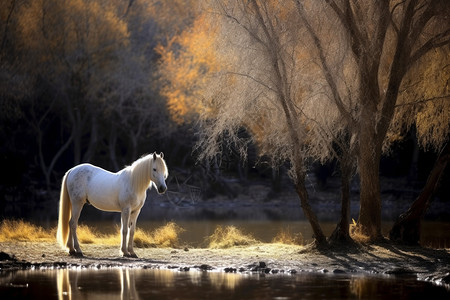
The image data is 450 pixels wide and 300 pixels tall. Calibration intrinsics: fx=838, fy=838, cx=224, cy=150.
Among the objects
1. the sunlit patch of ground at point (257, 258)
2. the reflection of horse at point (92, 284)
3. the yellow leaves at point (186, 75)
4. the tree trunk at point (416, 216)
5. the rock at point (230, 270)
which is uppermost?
the yellow leaves at point (186, 75)

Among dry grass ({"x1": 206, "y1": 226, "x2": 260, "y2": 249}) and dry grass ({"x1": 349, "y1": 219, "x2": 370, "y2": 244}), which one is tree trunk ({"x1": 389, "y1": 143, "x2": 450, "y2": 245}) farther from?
dry grass ({"x1": 206, "y1": 226, "x2": 260, "y2": 249})

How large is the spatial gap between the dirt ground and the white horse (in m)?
0.42

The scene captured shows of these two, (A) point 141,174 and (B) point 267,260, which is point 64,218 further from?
(B) point 267,260

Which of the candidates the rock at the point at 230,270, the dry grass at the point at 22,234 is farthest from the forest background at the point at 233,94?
the dry grass at the point at 22,234

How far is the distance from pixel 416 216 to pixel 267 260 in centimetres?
362

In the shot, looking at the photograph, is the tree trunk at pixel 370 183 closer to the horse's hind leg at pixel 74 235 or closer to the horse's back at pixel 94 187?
the horse's back at pixel 94 187

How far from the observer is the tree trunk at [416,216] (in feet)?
56.8

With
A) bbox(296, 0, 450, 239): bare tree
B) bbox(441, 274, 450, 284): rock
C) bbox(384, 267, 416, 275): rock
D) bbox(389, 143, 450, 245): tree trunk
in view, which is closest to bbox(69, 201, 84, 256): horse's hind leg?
bbox(296, 0, 450, 239): bare tree

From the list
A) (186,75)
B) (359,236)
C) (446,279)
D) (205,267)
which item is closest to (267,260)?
(205,267)

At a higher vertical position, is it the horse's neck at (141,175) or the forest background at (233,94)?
the forest background at (233,94)

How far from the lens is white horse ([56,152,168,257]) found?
1647 centimetres

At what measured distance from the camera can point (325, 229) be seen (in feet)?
79.7

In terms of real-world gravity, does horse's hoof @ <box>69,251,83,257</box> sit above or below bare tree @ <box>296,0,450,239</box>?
below

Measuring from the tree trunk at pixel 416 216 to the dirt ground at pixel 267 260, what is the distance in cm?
Result: 52
